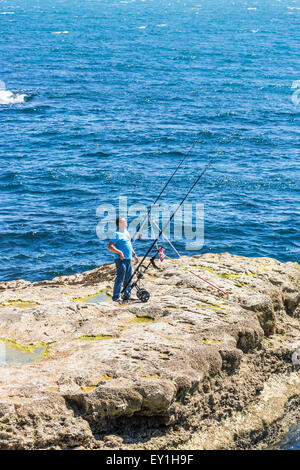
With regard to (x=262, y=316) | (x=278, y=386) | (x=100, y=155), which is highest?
(x=262, y=316)

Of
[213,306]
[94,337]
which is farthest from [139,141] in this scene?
[94,337]

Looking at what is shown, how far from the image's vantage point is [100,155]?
3847 centimetres

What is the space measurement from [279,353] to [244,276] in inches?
93.2

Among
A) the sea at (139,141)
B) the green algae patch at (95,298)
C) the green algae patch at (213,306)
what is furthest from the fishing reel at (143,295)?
the sea at (139,141)

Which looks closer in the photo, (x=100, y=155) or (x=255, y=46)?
(x=100, y=155)

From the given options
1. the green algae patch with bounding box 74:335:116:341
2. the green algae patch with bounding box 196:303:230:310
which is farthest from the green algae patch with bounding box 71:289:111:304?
the green algae patch with bounding box 196:303:230:310

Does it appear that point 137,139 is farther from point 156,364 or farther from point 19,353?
point 156,364

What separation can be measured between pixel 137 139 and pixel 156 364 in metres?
32.5

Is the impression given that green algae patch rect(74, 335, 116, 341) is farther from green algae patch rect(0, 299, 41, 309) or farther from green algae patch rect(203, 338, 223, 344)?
green algae patch rect(0, 299, 41, 309)

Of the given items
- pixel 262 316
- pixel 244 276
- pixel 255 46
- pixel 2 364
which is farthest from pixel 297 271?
pixel 255 46

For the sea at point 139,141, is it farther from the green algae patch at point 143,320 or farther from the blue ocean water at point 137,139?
the green algae patch at point 143,320

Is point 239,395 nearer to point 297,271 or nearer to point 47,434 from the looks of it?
A: point 47,434

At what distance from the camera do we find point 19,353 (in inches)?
438
